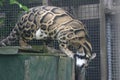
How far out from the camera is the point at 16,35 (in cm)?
453

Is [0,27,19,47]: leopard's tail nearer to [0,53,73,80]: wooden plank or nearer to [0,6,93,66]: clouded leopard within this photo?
[0,6,93,66]: clouded leopard

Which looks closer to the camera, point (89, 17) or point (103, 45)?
point (103, 45)

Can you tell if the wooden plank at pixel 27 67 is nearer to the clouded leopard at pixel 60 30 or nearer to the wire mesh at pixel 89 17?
the clouded leopard at pixel 60 30

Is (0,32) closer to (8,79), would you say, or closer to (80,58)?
(80,58)

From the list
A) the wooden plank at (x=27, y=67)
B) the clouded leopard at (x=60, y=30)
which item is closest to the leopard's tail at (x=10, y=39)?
the clouded leopard at (x=60, y=30)

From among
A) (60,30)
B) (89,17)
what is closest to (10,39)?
(60,30)

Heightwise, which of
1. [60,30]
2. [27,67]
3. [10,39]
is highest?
[60,30]

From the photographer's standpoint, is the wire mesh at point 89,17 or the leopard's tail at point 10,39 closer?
the leopard's tail at point 10,39

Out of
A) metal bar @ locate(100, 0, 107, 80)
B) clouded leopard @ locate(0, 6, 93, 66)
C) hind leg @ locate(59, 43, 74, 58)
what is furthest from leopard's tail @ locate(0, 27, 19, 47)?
metal bar @ locate(100, 0, 107, 80)

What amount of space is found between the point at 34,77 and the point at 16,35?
5.99 ft

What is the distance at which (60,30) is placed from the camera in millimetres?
4059

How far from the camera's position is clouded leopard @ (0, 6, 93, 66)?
4.07 m

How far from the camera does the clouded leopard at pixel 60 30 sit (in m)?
4.07

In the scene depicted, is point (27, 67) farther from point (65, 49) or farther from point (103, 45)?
point (103, 45)
